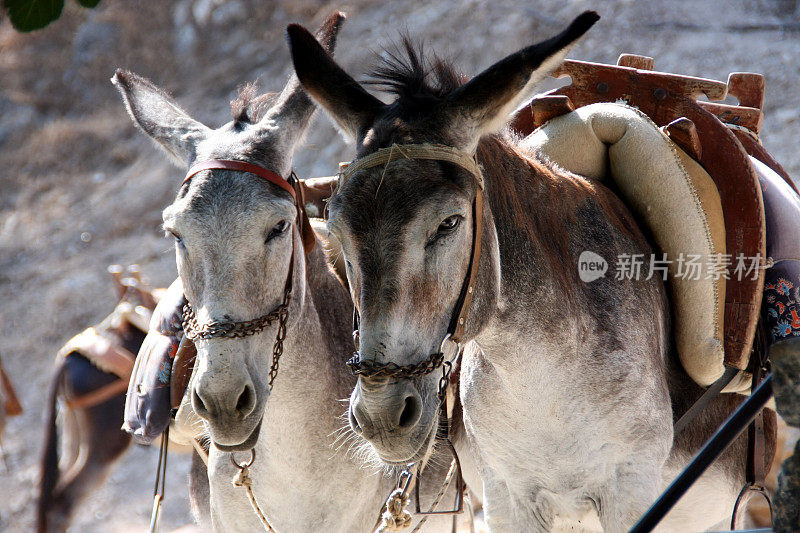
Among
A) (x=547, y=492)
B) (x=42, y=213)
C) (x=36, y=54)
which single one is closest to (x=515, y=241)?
(x=547, y=492)

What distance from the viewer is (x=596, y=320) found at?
2455 millimetres

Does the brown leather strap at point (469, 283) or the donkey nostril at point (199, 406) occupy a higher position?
the brown leather strap at point (469, 283)

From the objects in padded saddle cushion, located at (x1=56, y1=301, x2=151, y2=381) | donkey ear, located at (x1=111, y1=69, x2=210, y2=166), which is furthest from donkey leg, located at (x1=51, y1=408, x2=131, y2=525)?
donkey ear, located at (x1=111, y1=69, x2=210, y2=166)

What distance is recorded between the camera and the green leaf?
1.27 meters

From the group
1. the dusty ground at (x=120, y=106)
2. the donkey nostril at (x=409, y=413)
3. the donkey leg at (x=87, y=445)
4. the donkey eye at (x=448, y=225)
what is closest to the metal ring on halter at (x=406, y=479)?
the donkey nostril at (x=409, y=413)

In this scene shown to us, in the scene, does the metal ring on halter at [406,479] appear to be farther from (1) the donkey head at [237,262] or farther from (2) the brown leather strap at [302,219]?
(2) the brown leather strap at [302,219]

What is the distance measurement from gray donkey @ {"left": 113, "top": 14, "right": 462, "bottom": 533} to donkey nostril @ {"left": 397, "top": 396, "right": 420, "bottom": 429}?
27.9 inches

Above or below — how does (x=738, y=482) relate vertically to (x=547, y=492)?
below

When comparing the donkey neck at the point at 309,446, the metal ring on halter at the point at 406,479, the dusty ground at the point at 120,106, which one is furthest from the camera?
the dusty ground at the point at 120,106

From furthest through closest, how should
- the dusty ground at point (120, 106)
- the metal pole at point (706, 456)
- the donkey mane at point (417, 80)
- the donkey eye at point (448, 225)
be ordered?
the dusty ground at point (120, 106) < the donkey mane at point (417, 80) < the donkey eye at point (448, 225) < the metal pole at point (706, 456)

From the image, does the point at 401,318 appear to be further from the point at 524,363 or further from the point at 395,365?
the point at 524,363

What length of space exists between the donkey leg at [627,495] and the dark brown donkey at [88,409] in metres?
3.29

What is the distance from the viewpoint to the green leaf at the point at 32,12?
127 centimetres

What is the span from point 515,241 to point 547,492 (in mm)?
934
